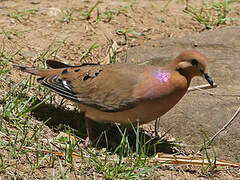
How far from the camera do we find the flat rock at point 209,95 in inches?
170

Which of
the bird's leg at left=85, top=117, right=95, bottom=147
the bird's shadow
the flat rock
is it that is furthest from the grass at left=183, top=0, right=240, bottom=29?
the bird's leg at left=85, top=117, right=95, bottom=147

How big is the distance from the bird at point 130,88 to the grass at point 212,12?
2636mm

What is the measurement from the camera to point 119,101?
13.0ft

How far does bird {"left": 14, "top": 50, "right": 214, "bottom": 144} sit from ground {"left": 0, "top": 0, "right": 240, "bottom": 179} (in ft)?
1.01

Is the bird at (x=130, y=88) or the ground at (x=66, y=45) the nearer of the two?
the ground at (x=66, y=45)

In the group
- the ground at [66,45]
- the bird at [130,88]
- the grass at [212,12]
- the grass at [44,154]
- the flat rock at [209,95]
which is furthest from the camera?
the grass at [212,12]

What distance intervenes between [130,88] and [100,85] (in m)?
0.32

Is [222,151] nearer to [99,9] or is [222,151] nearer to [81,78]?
[81,78]

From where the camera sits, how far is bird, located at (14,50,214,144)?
3852 mm

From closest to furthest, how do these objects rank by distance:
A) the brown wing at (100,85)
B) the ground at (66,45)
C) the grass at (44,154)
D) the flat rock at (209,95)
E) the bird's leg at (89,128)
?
1. the grass at (44,154)
2. the ground at (66,45)
3. the brown wing at (100,85)
4. the bird's leg at (89,128)
5. the flat rock at (209,95)

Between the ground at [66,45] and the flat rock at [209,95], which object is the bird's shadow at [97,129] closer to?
the ground at [66,45]

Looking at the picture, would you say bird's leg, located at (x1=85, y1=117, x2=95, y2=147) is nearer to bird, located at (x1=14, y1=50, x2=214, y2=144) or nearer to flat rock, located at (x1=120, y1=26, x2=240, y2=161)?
bird, located at (x1=14, y1=50, x2=214, y2=144)

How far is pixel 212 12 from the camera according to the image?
6.78 meters

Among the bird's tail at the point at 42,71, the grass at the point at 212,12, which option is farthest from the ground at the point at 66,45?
the bird's tail at the point at 42,71
